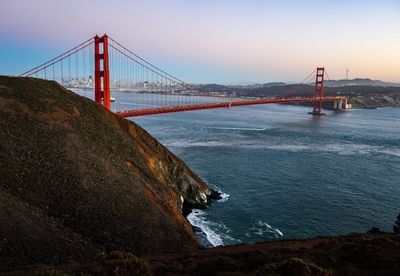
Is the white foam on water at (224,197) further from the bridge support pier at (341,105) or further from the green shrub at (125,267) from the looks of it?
the bridge support pier at (341,105)

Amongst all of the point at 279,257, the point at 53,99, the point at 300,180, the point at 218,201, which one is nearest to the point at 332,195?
the point at 300,180

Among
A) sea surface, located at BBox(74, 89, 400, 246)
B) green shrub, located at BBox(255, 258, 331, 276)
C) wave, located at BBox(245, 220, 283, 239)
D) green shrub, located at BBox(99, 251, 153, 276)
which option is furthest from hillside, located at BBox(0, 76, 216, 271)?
green shrub, located at BBox(255, 258, 331, 276)

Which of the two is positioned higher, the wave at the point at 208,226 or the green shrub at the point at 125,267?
the green shrub at the point at 125,267

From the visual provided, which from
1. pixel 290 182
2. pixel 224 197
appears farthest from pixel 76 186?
pixel 290 182

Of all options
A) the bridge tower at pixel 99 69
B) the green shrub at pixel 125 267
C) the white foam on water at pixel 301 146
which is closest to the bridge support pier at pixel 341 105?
the white foam on water at pixel 301 146

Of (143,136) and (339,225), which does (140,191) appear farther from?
(339,225)

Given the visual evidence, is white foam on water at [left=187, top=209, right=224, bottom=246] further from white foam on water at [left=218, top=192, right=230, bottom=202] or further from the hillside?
white foam on water at [left=218, top=192, right=230, bottom=202]
